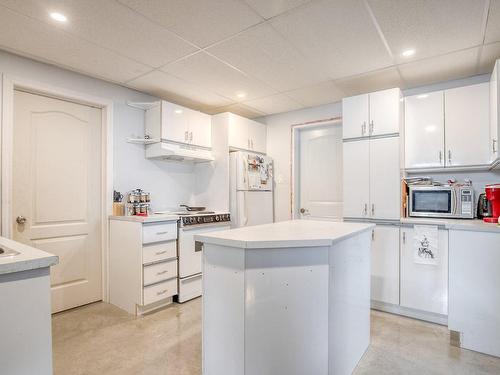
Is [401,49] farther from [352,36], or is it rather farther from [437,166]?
[437,166]

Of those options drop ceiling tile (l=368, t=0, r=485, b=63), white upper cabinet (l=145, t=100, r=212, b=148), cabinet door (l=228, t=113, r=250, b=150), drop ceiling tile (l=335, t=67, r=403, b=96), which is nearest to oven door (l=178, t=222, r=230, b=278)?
white upper cabinet (l=145, t=100, r=212, b=148)

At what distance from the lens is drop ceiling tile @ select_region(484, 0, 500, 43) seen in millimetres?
1821

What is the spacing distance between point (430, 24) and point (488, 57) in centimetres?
97

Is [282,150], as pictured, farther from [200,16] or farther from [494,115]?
[200,16]

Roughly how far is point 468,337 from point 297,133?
301 cm

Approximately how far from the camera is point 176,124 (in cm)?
345

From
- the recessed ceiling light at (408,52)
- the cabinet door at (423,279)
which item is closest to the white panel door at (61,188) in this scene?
the recessed ceiling light at (408,52)

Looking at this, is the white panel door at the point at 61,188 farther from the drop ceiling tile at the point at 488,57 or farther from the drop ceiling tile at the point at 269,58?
the drop ceiling tile at the point at 488,57

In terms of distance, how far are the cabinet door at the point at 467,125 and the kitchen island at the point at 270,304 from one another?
2.04 m

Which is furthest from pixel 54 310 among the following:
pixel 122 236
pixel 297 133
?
pixel 297 133

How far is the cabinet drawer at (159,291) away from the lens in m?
2.79

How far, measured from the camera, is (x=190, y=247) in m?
3.21

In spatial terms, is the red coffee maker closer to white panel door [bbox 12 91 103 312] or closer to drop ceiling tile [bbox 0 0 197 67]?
drop ceiling tile [bbox 0 0 197 67]

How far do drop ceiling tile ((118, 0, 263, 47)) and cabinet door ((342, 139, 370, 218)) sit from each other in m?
1.76
